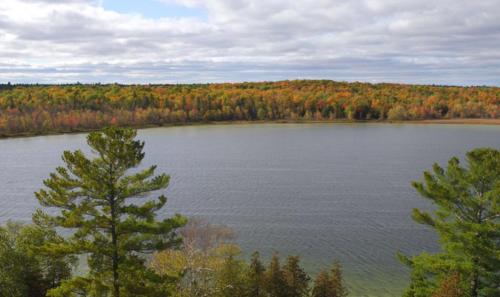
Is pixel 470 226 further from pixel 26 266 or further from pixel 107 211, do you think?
pixel 26 266

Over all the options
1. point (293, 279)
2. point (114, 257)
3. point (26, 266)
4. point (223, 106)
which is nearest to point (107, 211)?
point (114, 257)

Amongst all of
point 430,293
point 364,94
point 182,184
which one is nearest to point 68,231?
point 182,184

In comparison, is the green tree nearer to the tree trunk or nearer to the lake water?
the tree trunk

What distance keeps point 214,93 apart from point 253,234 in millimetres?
147846

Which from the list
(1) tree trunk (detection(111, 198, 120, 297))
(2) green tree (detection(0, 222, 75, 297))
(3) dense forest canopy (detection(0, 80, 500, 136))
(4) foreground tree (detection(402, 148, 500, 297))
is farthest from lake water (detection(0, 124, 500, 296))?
(3) dense forest canopy (detection(0, 80, 500, 136))

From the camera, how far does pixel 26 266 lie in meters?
21.0

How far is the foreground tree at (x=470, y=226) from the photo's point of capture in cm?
1722

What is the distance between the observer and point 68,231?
119ft

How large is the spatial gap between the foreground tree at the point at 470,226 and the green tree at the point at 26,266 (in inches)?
625

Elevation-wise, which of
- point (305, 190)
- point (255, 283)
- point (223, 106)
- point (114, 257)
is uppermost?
point (223, 106)

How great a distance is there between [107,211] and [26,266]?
8200 mm

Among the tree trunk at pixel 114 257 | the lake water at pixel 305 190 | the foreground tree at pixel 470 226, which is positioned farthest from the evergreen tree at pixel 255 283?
the lake water at pixel 305 190

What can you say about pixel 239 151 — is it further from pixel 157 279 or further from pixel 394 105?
pixel 394 105

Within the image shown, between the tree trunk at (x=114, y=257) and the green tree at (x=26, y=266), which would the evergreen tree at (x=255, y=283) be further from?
the green tree at (x=26, y=266)
